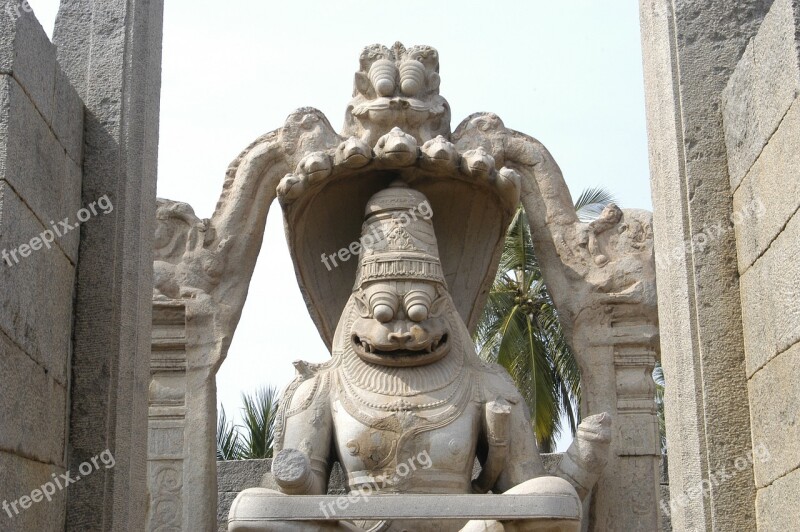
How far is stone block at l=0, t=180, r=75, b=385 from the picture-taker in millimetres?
4156

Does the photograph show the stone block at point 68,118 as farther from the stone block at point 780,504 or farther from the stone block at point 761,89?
the stone block at point 780,504

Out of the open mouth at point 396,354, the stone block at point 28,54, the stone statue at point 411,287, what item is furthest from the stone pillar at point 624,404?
the stone block at point 28,54

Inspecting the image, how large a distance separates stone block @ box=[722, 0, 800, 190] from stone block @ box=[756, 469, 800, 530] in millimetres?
1294

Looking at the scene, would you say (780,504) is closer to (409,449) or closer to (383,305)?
(409,449)

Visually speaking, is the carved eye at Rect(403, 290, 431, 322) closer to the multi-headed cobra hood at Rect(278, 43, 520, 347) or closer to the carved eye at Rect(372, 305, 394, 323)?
the carved eye at Rect(372, 305, 394, 323)

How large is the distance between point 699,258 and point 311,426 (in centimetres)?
231

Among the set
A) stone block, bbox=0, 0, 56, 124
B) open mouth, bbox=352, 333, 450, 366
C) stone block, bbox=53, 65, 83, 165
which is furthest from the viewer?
open mouth, bbox=352, 333, 450, 366

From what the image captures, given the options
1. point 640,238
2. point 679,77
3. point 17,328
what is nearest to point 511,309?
point 640,238

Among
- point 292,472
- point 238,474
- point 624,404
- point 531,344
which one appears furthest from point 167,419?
point 531,344

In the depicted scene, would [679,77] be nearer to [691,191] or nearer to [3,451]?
[691,191]

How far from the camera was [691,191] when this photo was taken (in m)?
5.07

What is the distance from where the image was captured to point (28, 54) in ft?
14.7

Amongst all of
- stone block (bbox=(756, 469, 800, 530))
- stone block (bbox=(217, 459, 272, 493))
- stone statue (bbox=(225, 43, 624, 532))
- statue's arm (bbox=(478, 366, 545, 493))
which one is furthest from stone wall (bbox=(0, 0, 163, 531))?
stone block (bbox=(756, 469, 800, 530))

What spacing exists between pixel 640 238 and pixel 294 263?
2.11 m
